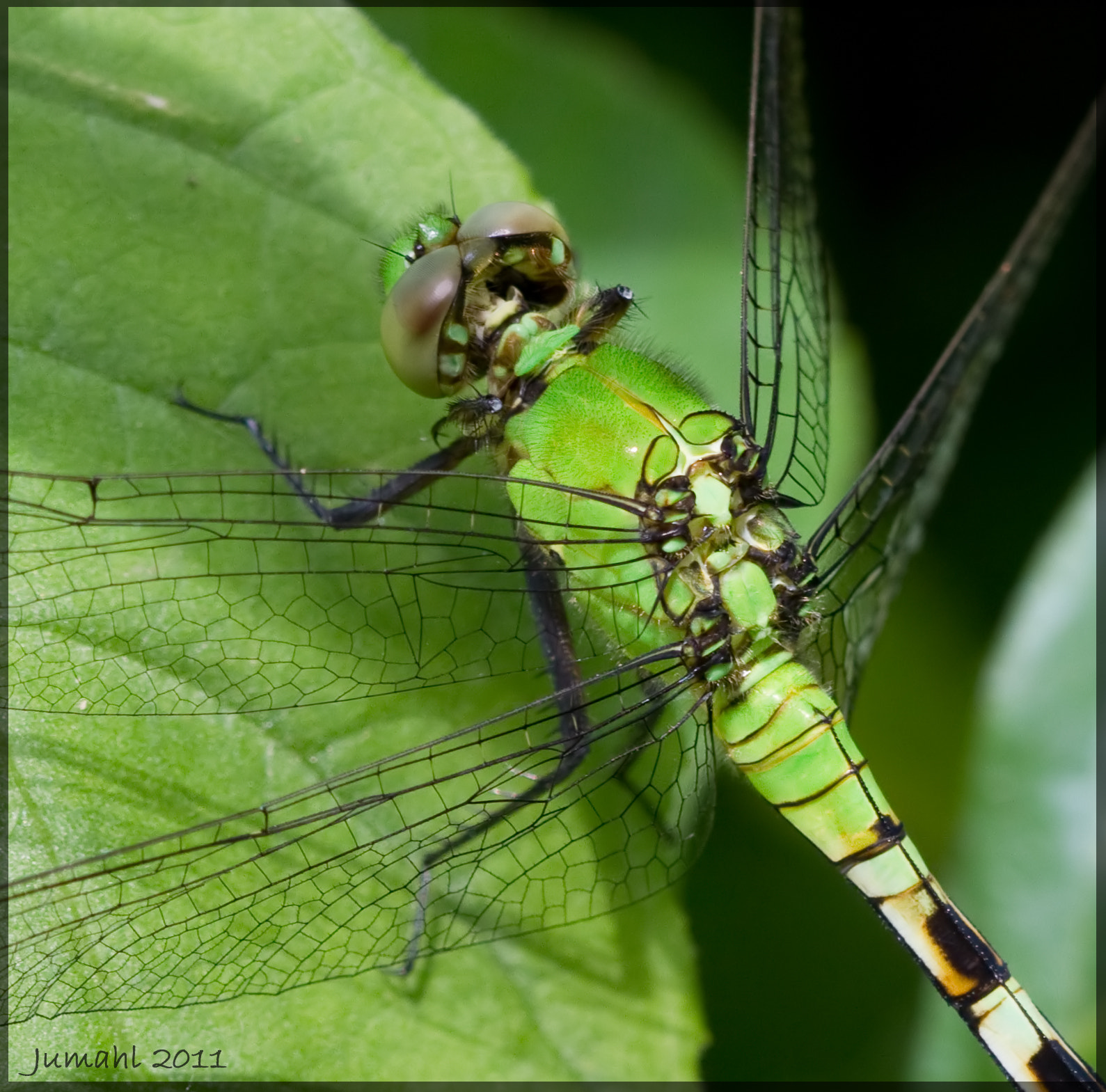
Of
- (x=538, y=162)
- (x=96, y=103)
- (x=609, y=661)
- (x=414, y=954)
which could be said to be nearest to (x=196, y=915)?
(x=414, y=954)

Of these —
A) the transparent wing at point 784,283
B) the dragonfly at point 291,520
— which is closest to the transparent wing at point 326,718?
the dragonfly at point 291,520

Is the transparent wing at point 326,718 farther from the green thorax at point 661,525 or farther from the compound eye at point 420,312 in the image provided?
the compound eye at point 420,312

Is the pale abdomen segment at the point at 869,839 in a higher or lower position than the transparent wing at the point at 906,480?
lower

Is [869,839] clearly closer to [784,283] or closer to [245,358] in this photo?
[784,283]

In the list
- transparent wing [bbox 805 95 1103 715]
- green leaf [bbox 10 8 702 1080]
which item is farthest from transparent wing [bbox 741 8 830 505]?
green leaf [bbox 10 8 702 1080]

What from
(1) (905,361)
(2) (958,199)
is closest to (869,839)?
(1) (905,361)

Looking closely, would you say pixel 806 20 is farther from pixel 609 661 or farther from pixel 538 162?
pixel 609 661
